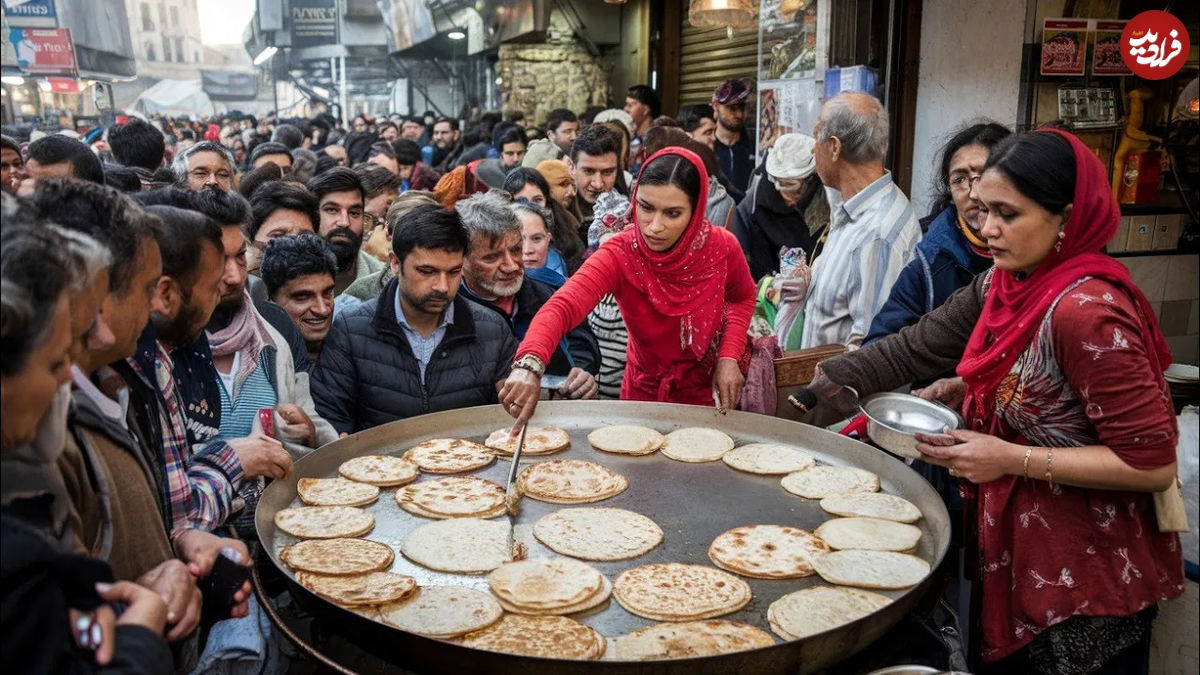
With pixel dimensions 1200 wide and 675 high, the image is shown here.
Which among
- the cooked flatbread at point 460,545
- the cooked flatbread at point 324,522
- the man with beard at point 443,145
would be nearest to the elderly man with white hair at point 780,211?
the cooked flatbread at point 460,545

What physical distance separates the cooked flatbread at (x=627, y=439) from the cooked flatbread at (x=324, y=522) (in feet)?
2.73

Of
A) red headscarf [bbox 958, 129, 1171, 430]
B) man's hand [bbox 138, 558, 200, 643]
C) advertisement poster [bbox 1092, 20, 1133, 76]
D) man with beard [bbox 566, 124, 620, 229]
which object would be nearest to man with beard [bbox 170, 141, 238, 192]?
man with beard [bbox 566, 124, 620, 229]

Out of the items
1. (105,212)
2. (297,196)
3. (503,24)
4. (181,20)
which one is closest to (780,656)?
(105,212)

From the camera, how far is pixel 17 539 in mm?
1132

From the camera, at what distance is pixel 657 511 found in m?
2.47

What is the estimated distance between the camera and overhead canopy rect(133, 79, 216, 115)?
118 ft

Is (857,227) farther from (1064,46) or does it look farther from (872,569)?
(1064,46)

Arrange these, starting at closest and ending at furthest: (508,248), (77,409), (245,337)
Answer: (77,409), (245,337), (508,248)

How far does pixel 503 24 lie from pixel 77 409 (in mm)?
13687

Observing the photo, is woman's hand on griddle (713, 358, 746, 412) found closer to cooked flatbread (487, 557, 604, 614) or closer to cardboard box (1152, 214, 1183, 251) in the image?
cooked flatbread (487, 557, 604, 614)

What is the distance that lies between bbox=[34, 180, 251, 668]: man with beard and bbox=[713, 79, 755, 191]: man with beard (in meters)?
6.10

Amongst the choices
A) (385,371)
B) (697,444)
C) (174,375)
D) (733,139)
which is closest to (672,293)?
(697,444)

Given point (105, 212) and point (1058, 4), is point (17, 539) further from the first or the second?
point (1058, 4)

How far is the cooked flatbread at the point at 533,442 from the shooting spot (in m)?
2.85
